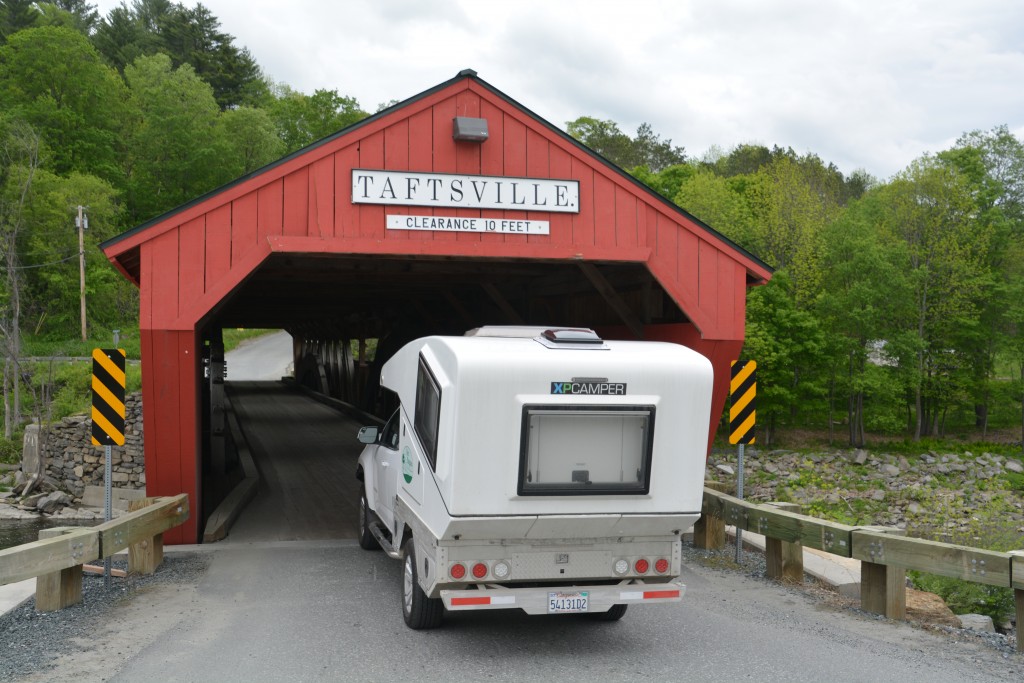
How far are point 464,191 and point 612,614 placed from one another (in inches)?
213

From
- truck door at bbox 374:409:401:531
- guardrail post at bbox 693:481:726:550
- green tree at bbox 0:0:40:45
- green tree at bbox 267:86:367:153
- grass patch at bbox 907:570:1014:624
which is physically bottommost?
grass patch at bbox 907:570:1014:624

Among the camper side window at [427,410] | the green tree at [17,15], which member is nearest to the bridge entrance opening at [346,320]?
the camper side window at [427,410]

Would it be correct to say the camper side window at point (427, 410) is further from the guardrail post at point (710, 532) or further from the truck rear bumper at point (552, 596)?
the guardrail post at point (710, 532)

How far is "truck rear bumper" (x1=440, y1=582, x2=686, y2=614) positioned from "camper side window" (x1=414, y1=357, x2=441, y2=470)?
3.01 ft

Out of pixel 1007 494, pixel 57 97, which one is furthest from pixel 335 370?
pixel 57 97

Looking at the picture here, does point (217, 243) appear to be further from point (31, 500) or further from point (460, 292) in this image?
point (31, 500)

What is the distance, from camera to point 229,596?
8.06 meters

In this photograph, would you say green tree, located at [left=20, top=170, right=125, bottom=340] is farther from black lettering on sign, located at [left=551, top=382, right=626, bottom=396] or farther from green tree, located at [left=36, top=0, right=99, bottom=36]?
black lettering on sign, located at [left=551, top=382, right=626, bottom=396]

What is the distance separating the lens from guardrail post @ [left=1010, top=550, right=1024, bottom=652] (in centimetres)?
629

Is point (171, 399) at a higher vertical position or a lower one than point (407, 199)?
lower

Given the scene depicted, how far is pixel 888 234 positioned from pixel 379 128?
122ft

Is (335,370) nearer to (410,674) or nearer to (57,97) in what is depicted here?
(410,674)

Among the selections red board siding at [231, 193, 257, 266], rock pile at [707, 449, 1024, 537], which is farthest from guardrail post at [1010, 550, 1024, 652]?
rock pile at [707, 449, 1024, 537]

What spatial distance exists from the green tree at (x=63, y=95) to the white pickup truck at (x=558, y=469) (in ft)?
190
